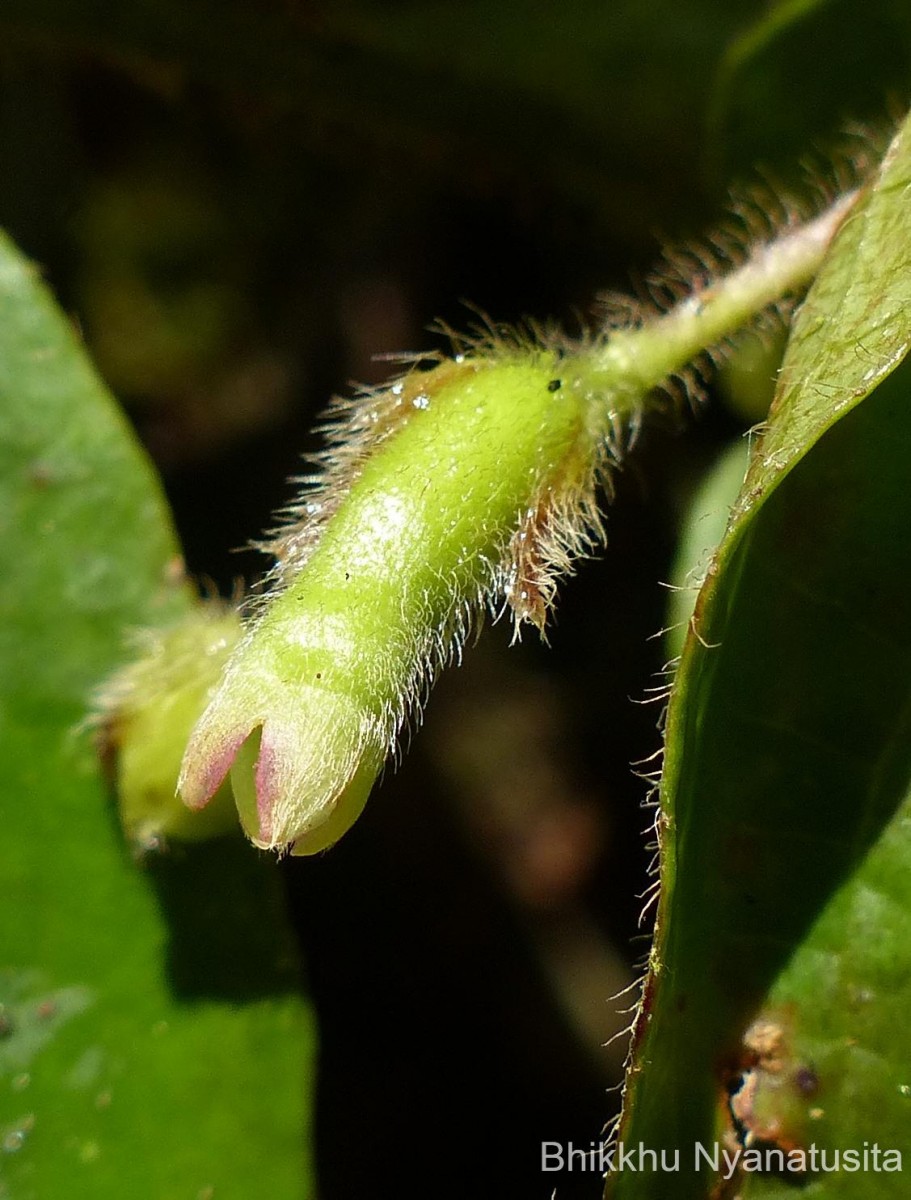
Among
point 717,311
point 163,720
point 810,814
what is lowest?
point 163,720

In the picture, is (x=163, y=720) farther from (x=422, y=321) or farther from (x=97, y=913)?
(x=422, y=321)

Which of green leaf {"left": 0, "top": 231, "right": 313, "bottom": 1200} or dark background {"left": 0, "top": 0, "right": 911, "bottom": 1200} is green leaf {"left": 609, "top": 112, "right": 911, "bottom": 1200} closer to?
green leaf {"left": 0, "top": 231, "right": 313, "bottom": 1200}

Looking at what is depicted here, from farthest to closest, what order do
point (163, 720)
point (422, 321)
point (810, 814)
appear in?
1. point (422, 321)
2. point (163, 720)
3. point (810, 814)

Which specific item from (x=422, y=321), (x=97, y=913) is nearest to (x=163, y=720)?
(x=97, y=913)

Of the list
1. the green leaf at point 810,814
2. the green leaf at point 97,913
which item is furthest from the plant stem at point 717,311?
the green leaf at point 97,913

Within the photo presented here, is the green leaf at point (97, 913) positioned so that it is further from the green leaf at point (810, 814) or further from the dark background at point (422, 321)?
the dark background at point (422, 321)

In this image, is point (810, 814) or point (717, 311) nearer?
point (810, 814)

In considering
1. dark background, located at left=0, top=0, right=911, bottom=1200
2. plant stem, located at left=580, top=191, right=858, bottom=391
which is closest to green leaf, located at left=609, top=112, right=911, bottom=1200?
plant stem, located at left=580, top=191, right=858, bottom=391

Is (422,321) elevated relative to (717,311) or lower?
lower
